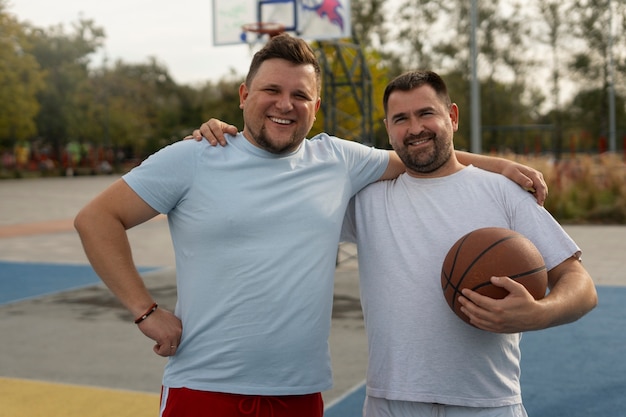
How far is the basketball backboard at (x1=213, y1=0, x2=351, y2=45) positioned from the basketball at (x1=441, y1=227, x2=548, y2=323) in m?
11.6

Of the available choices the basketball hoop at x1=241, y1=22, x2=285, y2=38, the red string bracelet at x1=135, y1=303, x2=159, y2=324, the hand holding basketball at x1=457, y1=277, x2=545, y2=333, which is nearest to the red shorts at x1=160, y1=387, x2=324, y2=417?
the red string bracelet at x1=135, y1=303, x2=159, y2=324

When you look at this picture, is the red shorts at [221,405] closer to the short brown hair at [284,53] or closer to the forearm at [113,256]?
the forearm at [113,256]

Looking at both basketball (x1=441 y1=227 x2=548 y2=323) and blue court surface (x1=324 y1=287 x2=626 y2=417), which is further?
blue court surface (x1=324 y1=287 x2=626 y2=417)

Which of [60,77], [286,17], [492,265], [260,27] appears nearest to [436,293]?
[492,265]

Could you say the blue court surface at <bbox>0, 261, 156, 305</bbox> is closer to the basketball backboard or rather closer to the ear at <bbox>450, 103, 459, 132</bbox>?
the basketball backboard

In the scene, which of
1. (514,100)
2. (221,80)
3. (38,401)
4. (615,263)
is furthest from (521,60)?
(38,401)

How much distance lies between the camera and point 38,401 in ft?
18.2

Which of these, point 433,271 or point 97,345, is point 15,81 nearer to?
point 97,345

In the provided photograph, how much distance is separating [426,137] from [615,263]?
30.9 ft

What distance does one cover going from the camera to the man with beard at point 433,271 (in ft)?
9.04

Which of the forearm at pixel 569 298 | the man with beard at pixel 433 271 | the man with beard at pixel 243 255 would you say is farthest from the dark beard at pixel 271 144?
the forearm at pixel 569 298

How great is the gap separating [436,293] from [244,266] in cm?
66

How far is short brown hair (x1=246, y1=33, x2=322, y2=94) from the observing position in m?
2.82

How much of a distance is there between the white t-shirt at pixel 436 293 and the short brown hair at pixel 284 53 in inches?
24.2
